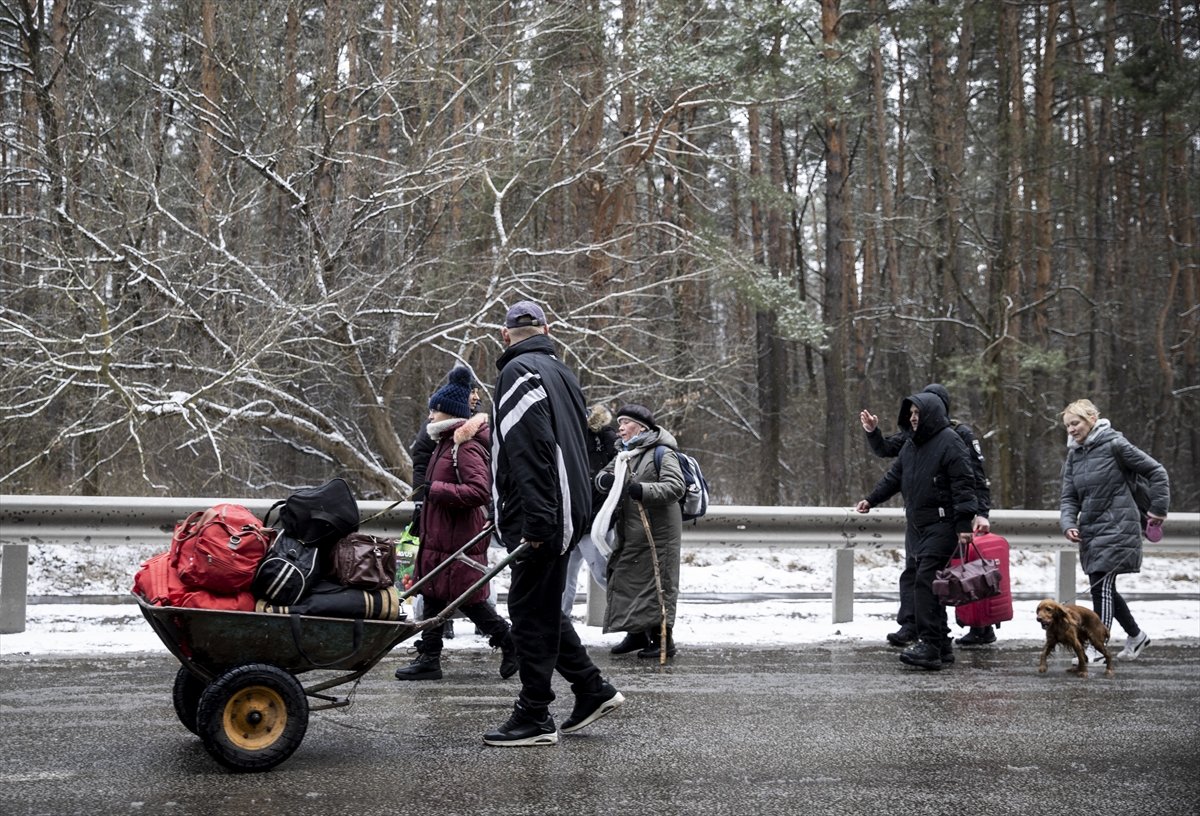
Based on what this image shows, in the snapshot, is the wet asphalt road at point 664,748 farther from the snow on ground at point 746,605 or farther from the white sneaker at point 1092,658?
the snow on ground at point 746,605

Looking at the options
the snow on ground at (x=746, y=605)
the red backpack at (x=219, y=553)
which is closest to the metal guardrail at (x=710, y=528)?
the snow on ground at (x=746, y=605)

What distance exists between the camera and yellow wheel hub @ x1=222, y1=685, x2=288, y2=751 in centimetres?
520

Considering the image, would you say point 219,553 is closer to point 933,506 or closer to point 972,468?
point 933,506

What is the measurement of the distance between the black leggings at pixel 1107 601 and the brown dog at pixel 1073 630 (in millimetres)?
497

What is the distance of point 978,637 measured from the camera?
954cm

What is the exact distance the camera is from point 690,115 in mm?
21594

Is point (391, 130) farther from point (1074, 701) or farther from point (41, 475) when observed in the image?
point (1074, 701)

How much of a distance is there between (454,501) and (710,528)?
3.50m

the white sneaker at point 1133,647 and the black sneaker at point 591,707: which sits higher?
the black sneaker at point 591,707

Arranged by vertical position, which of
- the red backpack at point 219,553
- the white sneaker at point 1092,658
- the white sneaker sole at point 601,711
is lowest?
the white sneaker at point 1092,658

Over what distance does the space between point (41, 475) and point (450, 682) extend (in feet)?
29.5

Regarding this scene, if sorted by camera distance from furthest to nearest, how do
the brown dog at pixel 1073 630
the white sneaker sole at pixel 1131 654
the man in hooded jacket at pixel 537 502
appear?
the white sneaker sole at pixel 1131 654 < the brown dog at pixel 1073 630 < the man in hooded jacket at pixel 537 502

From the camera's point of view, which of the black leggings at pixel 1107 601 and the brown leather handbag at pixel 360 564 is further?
the black leggings at pixel 1107 601

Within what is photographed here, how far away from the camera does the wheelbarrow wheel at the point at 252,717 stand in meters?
5.13
